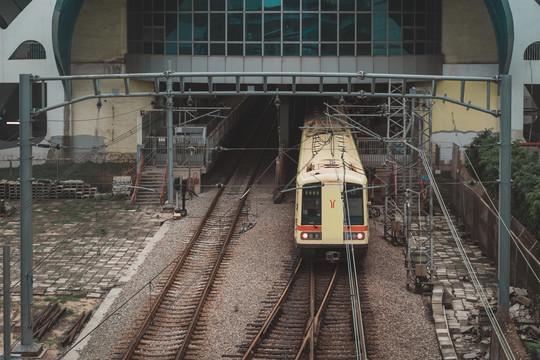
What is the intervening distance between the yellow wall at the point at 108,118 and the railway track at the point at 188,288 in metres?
7.34

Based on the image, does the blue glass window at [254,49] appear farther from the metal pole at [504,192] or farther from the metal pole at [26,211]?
the metal pole at [504,192]

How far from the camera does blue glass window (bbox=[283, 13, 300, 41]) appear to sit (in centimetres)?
4009

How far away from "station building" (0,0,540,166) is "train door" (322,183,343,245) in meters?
16.6

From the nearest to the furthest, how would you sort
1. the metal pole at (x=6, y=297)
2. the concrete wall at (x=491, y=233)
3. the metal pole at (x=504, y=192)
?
the metal pole at (x=6, y=297), the metal pole at (x=504, y=192), the concrete wall at (x=491, y=233)

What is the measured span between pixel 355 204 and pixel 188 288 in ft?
18.2

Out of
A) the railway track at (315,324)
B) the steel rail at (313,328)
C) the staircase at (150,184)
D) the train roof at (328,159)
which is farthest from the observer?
the staircase at (150,184)

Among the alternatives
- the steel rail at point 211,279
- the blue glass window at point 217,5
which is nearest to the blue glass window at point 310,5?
the blue glass window at point 217,5

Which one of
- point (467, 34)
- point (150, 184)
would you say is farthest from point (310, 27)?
point (150, 184)

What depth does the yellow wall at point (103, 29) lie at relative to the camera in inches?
1603

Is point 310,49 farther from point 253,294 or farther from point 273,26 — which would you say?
point 253,294

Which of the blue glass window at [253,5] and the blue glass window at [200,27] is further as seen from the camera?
the blue glass window at [200,27]

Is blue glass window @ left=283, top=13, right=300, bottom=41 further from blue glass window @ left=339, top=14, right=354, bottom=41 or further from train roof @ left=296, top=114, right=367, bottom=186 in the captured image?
train roof @ left=296, top=114, right=367, bottom=186

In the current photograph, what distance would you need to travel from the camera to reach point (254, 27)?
132 feet

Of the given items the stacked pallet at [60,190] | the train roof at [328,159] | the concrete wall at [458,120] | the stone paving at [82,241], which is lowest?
the stone paving at [82,241]
